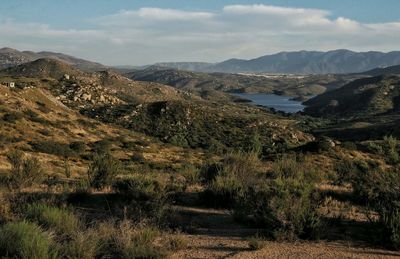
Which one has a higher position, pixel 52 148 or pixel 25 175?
pixel 25 175

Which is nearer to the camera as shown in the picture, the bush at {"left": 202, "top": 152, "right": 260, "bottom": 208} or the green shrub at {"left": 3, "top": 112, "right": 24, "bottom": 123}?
the bush at {"left": 202, "top": 152, "right": 260, "bottom": 208}

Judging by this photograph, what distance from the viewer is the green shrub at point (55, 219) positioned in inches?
375

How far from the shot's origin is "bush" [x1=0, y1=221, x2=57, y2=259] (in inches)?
302

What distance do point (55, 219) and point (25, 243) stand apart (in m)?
1.92

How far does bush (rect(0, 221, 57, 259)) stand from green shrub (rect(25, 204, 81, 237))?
89cm

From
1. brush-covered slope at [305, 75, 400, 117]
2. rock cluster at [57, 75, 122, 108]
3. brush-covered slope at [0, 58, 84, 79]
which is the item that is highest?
brush-covered slope at [0, 58, 84, 79]

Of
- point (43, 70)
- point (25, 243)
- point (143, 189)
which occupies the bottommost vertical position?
point (143, 189)

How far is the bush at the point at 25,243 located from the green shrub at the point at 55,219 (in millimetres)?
892

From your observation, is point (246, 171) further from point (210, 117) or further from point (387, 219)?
point (210, 117)

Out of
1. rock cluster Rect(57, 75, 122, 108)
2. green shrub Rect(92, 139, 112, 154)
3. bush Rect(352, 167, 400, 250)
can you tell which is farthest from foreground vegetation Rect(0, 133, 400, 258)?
rock cluster Rect(57, 75, 122, 108)

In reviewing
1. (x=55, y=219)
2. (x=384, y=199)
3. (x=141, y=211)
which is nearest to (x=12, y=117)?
(x=141, y=211)

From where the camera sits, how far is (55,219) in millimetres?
9789

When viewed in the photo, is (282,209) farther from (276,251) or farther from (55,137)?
(55,137)

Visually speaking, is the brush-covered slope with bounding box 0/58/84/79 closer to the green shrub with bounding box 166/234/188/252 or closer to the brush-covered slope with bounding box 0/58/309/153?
Answer: the brush-covered slope with bounding box 0/58/309/153
